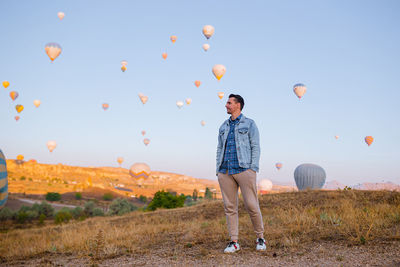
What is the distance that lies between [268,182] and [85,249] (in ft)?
194

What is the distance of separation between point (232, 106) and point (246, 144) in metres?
0.72

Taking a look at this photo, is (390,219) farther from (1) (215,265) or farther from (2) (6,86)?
(2) (6,86)

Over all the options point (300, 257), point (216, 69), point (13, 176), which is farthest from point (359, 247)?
point (13, 176)

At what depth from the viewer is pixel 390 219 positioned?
6.70 metres

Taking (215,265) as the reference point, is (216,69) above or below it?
above

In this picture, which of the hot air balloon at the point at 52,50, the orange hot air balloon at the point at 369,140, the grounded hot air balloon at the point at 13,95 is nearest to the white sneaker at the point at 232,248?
the hot air balloon at the point at 52,50

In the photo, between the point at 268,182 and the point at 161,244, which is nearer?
the point at 161,244

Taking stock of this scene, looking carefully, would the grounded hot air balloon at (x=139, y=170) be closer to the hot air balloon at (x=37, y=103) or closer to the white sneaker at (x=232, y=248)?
the hot air balloon at (x=37, y=103)

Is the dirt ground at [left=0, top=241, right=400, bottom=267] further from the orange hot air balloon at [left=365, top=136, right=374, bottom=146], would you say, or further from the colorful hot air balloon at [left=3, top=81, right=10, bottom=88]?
the colorful hot air balloon at [left=3, top=81, right=10, bottom=88]

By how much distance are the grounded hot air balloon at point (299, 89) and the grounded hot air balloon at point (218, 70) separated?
25.6ft

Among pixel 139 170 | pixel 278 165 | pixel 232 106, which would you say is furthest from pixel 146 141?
pixel 232 106

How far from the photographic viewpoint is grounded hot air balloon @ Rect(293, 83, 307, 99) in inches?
1247

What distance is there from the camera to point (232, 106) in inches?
206

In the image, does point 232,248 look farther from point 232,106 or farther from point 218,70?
point 218,70
